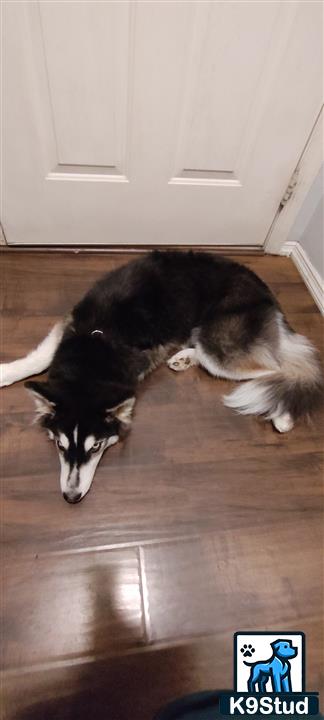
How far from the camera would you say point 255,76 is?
5.24ft

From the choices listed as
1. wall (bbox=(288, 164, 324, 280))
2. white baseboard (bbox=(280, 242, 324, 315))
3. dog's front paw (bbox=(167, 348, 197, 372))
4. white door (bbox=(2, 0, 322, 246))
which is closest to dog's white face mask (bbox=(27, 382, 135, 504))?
dog's front paw (bbox=(167, 348, 197, 372))

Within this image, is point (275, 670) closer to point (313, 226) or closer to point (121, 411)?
point (121, 411)

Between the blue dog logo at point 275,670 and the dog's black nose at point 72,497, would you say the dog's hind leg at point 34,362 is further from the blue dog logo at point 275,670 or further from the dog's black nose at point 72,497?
the blue dog logo at point 275,670

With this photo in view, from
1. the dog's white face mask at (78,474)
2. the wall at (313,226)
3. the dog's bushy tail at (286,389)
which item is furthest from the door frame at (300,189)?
the dog's white face mask at (78,474)

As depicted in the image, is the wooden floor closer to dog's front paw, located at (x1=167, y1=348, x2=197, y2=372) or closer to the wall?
dog's front paw, located at (x1=167, y1=348, x2=197, y2=372)

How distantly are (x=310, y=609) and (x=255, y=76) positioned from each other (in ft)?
6.89

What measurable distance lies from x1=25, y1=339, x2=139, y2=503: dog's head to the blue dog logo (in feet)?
2.41

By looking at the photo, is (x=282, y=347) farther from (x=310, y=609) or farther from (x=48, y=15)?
(x=48, y=15)

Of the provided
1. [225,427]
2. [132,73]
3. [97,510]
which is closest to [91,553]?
[97,510]

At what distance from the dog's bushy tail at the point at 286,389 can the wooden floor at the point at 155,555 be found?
0.08m

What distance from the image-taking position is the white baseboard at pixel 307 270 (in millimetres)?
2086

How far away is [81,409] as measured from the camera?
1159 mm

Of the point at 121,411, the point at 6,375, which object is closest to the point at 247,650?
the point at 121,411

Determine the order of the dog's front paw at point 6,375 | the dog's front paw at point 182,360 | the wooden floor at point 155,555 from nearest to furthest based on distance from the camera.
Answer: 1. the wooden floor at point 155,555
2. the dog's front paw at point 6,375
3. the dog's front paw at point 182,360
